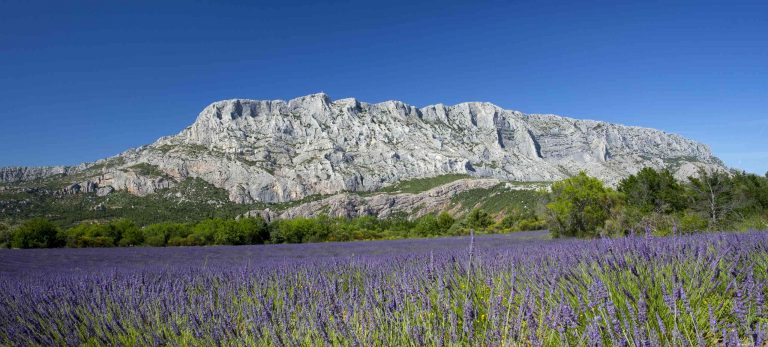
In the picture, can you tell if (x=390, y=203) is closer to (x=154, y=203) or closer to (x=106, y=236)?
(x=154, y=203)

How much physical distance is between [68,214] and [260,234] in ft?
239

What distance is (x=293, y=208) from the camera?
4572 inches

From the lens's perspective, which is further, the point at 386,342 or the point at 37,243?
the point at 37,243

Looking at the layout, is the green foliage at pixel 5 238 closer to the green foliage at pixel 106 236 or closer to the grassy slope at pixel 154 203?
the green foliage at pixel 106 236

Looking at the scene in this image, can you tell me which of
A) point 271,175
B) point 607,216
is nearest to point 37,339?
point 607,216

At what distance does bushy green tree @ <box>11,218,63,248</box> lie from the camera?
28859 millimetres

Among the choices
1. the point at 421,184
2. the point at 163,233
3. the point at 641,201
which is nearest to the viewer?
the point at 641,201

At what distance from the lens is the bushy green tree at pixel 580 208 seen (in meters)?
25.3

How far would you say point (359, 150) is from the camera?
480 ft

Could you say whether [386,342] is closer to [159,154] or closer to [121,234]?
[121,234]

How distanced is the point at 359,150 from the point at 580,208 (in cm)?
12230

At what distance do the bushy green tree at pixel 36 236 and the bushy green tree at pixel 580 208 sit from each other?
115 feet

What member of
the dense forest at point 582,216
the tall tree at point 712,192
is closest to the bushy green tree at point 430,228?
the dense forest at point 582,216

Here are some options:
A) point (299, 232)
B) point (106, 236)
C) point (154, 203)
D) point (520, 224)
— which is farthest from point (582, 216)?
point (154, 203)
